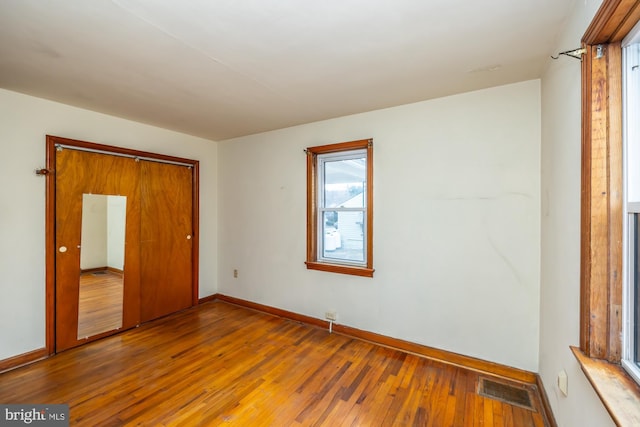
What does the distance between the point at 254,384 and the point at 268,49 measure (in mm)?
2475

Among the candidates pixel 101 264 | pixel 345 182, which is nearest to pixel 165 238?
pixel 101 264

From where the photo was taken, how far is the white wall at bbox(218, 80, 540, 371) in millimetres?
2279

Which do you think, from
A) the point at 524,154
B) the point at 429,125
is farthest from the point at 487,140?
the point at 429,125

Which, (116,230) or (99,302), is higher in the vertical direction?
(116,230)

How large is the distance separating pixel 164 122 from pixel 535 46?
3.58 meters

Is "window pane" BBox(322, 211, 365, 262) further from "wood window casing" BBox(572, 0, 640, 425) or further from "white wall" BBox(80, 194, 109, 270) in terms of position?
"white wall" BBox(80, 194, 109, 270)

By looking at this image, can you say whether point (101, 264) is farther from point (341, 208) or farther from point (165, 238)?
point (341, 208)

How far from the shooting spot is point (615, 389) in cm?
103

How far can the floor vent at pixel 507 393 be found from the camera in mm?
2010

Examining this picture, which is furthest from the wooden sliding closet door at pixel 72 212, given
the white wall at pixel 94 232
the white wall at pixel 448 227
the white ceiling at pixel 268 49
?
the white wall at pixel 448 227

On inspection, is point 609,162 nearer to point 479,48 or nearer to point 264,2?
point 479,48

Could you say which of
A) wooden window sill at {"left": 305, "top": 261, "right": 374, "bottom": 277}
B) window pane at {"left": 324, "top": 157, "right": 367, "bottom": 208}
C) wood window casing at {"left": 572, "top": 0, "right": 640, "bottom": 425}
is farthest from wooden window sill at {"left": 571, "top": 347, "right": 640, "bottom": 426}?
window pane at {"left": 324, "top": 157, "right": 367, "bottom": 208}

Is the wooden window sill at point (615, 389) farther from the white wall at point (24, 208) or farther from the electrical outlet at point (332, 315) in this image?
the white wall at point (24, 208)

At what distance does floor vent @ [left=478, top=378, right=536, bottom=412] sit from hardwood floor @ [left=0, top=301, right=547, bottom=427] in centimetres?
4
